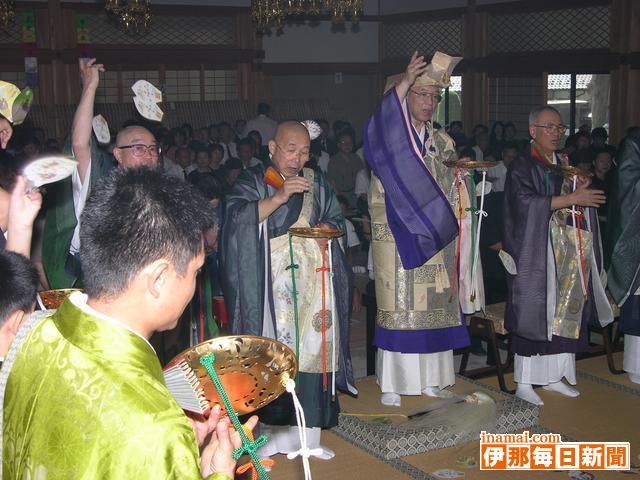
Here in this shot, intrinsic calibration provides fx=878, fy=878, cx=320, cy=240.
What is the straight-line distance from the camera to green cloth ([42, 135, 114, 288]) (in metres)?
4.67

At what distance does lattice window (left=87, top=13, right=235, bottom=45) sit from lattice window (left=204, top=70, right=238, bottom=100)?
1.87 feet

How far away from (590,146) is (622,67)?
8.70 feet

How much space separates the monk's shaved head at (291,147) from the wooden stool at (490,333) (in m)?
2.28

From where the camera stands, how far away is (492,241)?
7.02m

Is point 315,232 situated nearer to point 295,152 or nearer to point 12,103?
point 295,152

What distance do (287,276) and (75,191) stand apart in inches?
49.5

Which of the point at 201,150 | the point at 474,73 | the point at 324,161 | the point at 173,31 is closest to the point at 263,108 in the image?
the point at 324,161

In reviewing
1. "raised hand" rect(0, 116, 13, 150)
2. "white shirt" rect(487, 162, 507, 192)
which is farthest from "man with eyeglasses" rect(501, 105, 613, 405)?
"white shirt" rect(487, 162, 507, 192)

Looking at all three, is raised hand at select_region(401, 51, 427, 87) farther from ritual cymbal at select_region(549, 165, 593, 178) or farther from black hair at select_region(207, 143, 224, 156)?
black hair at select_region(207, 143, 224, 156)

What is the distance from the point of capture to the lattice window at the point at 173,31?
51.5ft

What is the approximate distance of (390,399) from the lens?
5.81 meters

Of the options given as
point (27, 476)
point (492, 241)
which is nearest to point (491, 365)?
point (492, 241)

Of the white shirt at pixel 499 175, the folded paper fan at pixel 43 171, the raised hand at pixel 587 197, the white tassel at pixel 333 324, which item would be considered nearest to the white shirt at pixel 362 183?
the white shirt at pixel 499 175

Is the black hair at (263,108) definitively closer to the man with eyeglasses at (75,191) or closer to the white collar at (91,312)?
the man with eyeglasses at (75,191)
